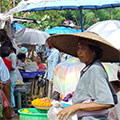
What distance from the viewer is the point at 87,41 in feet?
9.46

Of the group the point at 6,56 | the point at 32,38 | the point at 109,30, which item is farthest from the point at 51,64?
the point at 32,38

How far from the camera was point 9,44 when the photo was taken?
371 inches

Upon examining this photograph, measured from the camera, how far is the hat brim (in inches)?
112

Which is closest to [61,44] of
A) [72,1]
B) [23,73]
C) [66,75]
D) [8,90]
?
[66,75]

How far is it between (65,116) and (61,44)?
3.67 feet

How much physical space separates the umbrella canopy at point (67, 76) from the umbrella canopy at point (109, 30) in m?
0.84

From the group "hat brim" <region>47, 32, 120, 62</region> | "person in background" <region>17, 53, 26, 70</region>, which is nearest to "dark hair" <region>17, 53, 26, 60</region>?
"person in background" <region>17, 53, 26, 70</region>

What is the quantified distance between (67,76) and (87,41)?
8.25ft

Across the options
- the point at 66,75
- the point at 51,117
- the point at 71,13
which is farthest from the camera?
A: the point at 71,13

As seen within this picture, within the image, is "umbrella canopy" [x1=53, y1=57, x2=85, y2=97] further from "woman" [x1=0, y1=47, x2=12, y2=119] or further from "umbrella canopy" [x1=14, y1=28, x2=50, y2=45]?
"umbrella canopy" [x1=14, y1=28, x2=50, y2=45]

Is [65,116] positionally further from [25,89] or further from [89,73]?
[25,89]

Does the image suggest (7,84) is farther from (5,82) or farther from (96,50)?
(96,50)

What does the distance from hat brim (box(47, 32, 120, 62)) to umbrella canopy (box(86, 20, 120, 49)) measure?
2.33m

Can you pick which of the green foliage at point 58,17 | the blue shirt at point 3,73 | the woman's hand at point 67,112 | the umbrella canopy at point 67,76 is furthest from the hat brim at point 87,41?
the green foliage at point 58,17
